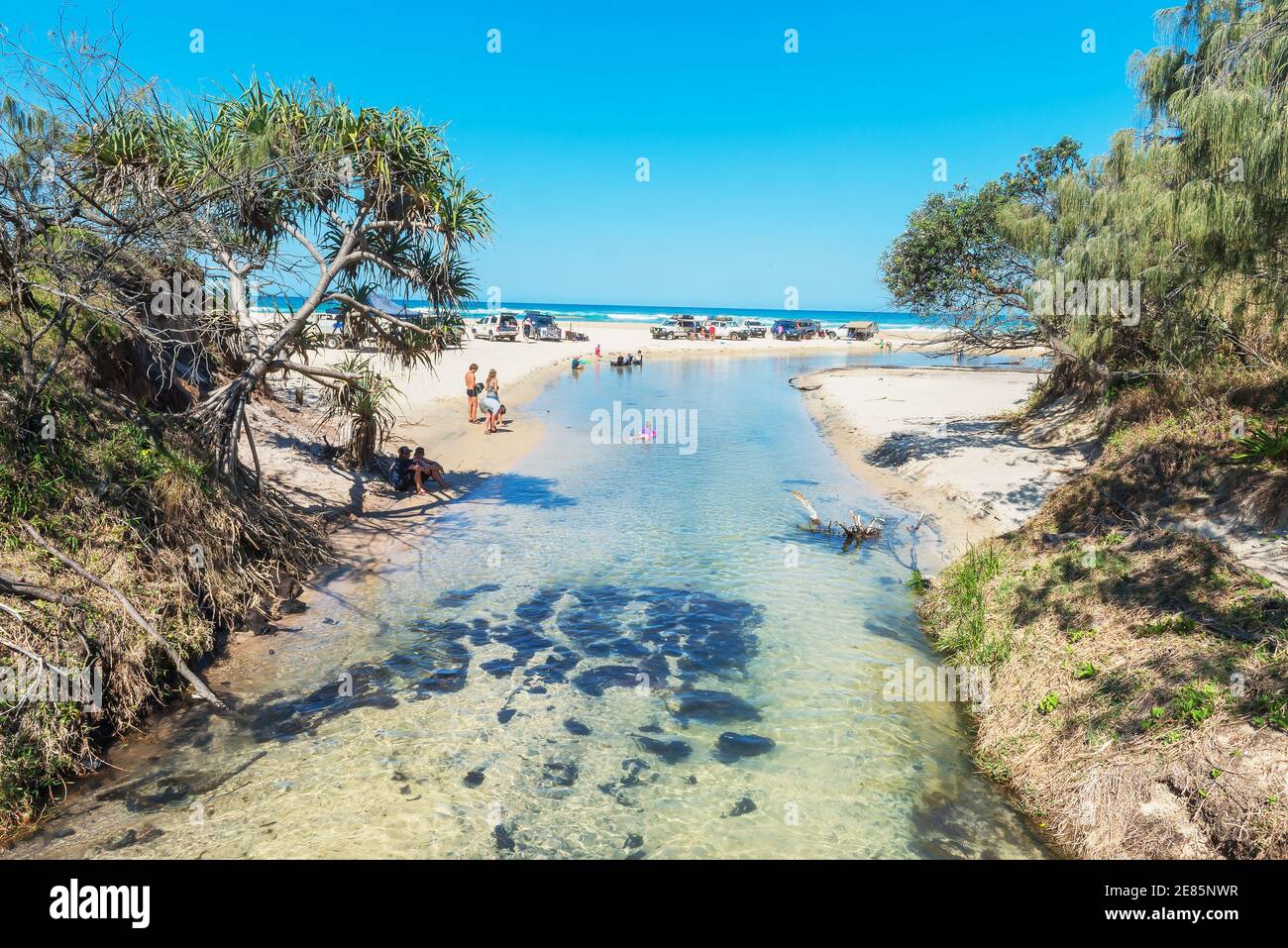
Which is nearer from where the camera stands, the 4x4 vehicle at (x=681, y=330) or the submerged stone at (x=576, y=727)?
the submerged stone at (x=576, y=727)

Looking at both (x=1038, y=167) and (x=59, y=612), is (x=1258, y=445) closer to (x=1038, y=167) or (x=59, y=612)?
(x=1038, y=167)

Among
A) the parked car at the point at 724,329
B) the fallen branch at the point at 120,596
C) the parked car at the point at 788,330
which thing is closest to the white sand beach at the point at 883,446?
the fallen branch at the point at 120,596

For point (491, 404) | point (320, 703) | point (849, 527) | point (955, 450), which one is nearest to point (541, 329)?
point (491, 404)

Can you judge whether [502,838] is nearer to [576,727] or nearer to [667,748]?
[576,727]

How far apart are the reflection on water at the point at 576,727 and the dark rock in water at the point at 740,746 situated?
0.11 ft

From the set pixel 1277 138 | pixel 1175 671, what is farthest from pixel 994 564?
pixel 1277 138

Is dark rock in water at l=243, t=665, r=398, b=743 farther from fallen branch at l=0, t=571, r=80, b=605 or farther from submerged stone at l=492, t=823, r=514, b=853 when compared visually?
submerged stone at l=492, t=823, r=514, b=853

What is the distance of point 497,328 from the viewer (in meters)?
58.7

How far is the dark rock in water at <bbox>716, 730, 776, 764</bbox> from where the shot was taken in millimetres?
6871

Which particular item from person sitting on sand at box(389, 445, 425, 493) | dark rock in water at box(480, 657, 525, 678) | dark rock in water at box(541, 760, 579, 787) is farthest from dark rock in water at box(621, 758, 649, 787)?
person sitting on sand at box(389, 445, 425, 493)

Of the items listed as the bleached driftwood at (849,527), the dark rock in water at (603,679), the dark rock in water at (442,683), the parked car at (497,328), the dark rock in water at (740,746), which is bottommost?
the dark rock in water at (740,746)

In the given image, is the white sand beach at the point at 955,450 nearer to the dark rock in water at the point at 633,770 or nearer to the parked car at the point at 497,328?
the dark rock in water at the point at 633,770

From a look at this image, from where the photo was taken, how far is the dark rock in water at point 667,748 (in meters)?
6.84

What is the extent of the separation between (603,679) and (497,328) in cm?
5390
